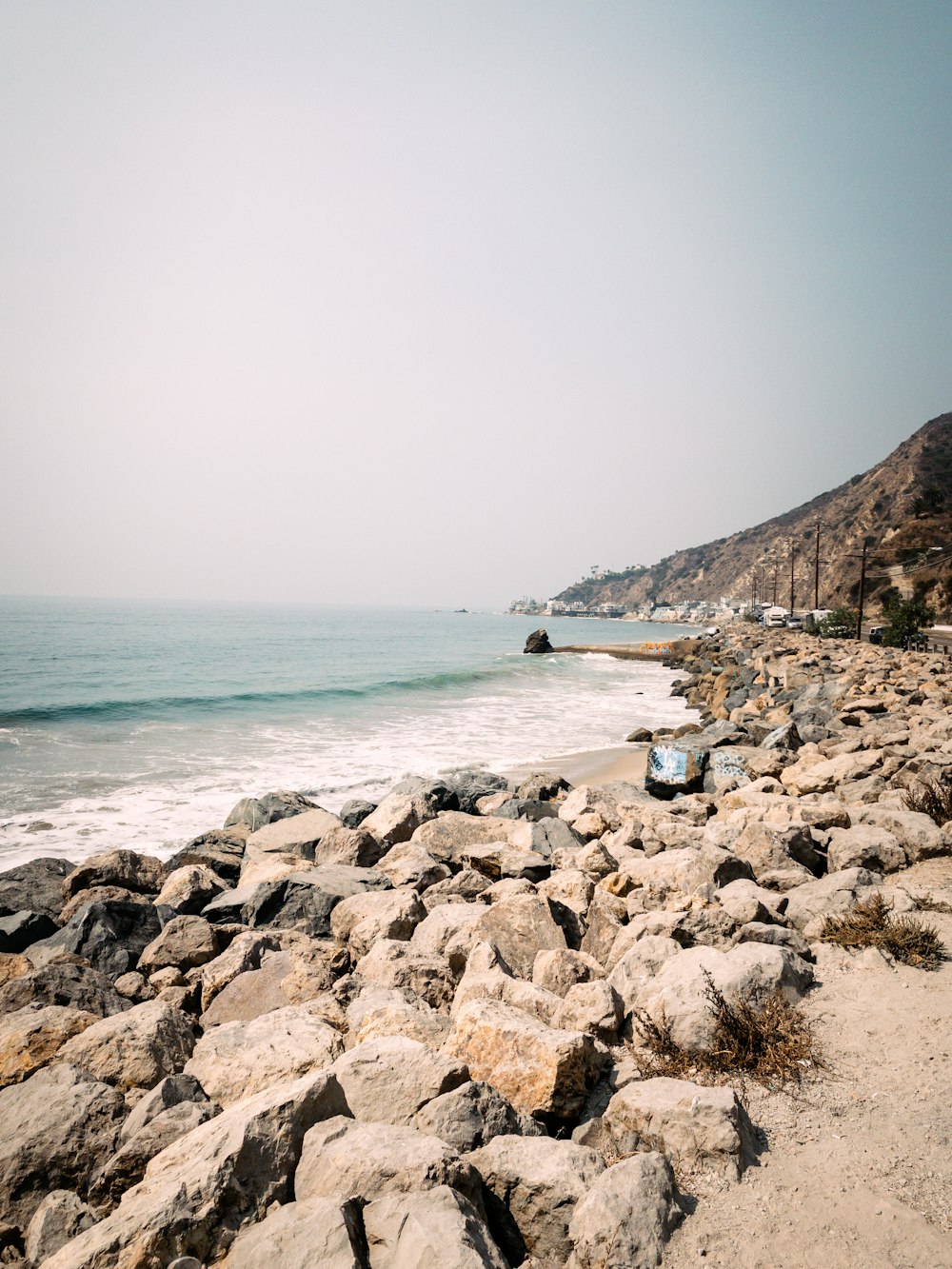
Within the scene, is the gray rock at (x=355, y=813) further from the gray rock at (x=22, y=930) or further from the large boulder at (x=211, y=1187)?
the large boulder at (x=211, y=1187)

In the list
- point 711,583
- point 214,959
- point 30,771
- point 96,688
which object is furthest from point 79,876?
point 711,583

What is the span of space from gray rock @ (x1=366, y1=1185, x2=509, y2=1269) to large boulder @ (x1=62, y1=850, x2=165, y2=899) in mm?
7276

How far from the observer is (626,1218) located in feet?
8.09

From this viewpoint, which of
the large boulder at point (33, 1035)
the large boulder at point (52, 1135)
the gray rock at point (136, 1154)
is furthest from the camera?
the large boulder at point (33, 1035)

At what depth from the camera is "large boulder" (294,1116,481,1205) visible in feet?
8.47

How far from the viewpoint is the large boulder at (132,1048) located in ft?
12.8

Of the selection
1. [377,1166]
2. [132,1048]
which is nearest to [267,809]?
[132,1048]

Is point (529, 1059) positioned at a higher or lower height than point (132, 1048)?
higher

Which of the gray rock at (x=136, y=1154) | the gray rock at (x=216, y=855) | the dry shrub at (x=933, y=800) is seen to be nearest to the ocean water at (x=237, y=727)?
the gray rock at (x=216, y=855)

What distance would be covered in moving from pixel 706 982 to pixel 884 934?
1.56m

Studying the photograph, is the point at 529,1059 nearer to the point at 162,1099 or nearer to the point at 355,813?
the point at 162,1099

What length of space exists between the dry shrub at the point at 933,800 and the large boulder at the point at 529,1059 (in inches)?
216

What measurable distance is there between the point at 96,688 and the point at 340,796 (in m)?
24.4

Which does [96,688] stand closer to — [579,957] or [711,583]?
[579,957]
